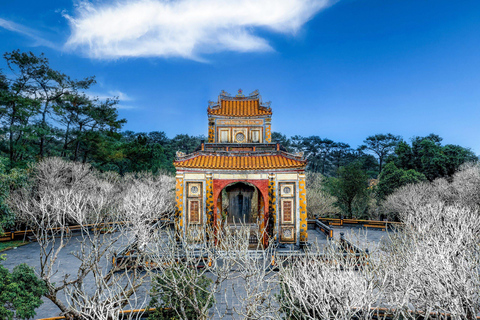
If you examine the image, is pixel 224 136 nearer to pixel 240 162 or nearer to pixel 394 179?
pixel 240 162

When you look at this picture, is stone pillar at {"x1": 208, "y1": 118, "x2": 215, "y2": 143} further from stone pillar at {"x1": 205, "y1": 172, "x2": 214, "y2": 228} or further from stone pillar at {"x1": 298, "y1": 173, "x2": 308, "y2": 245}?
stone pillar at {"x1": 298, "y1": 173, "x2": 308, "y2": 245}

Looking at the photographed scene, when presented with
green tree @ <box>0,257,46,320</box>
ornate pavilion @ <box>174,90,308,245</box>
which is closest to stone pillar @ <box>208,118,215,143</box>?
ornate pavilion @ <box>174,90,308,245</box>

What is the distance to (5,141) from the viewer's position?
2289cm

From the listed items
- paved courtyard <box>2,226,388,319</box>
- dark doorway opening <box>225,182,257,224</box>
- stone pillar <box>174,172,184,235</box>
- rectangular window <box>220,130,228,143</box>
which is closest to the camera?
paved courtyard <box>2,226,388,319</box>

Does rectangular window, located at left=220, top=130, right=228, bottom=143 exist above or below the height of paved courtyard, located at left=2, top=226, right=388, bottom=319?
above

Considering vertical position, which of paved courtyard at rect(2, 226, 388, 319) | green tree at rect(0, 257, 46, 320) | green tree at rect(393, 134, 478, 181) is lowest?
paved courtyard at rect(2, 226, 388, 319)

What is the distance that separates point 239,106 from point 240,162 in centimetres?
689

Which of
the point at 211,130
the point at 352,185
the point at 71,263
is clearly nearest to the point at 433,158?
the point at 352,185

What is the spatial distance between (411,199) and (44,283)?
25.6 m

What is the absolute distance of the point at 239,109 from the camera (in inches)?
841

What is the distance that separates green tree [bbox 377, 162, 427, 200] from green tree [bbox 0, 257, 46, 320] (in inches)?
1191

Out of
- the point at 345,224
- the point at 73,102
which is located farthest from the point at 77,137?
the point at 345,224

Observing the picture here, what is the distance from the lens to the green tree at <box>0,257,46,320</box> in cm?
600

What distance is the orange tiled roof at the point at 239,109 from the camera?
20469mm
